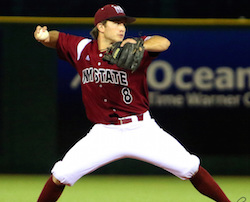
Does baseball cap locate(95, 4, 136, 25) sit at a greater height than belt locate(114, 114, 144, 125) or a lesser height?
greater

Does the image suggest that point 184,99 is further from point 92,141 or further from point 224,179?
point 92,141

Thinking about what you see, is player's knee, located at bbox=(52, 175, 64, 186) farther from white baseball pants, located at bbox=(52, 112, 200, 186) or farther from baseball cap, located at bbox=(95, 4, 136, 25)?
baseball cap, located at bbox=(95, 4, 136, 25)

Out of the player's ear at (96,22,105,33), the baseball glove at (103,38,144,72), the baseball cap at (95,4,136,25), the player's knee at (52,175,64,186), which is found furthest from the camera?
the player's ear at (96,22,105,33)

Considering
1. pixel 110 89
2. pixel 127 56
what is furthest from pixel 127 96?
pixel 127 56

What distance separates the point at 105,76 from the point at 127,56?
0.55 meters

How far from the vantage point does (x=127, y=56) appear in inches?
182

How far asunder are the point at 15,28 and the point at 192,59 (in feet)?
7.54

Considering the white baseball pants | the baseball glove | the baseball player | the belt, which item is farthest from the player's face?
the white baseball pants

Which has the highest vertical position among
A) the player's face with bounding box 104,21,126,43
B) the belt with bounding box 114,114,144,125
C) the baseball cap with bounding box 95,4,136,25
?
the baseball cap with bounding box 95,4,136,25

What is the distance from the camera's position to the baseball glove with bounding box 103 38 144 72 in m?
4.62

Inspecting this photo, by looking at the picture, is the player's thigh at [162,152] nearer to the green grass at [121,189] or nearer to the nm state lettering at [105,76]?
the nm state lettering at [105,76]

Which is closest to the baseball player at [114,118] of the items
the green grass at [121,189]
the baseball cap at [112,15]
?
the baseball cap at [112,15]

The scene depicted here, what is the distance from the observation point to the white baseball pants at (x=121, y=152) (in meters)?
4.91

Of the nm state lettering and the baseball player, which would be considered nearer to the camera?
the baseball player
